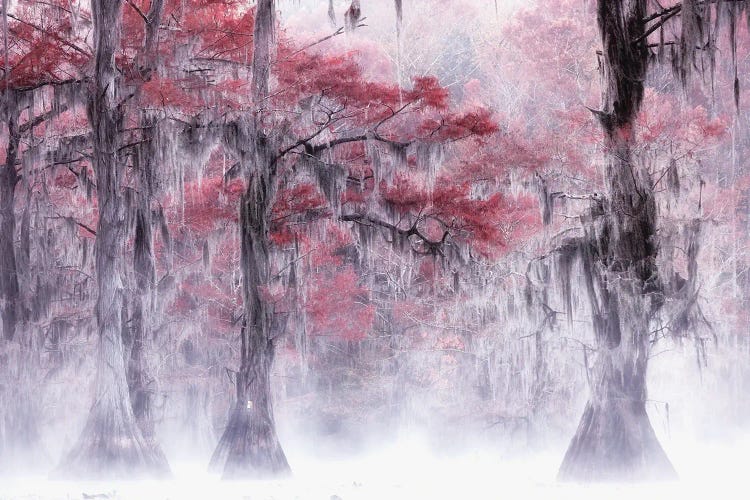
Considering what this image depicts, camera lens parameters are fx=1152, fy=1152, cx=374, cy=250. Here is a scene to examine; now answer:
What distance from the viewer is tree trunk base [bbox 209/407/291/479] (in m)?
15.9

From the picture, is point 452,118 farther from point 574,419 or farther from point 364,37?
point 364,37

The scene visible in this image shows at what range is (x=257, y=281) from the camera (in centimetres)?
1698

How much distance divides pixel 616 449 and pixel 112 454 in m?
6.65

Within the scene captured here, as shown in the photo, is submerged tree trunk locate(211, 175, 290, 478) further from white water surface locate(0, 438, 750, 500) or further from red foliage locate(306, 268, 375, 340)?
red foliage locate(306, 268, 375, 340)

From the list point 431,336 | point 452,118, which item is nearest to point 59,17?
point 452,118

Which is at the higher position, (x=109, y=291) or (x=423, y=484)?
(x=109, y=291)

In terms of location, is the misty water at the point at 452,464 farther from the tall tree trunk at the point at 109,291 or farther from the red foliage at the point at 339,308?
the red foliage at the point at 339,308

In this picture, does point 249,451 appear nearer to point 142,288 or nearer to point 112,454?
point 112,454

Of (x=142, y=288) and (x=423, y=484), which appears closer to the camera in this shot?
(x=423, y=484)

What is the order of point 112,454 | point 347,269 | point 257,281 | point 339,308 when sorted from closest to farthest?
point 112,454, point 257,281, point 339,308, point 347,269

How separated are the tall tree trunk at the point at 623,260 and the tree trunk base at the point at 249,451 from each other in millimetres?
4011

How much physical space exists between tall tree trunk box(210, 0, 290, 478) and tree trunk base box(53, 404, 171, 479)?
3.77 feet

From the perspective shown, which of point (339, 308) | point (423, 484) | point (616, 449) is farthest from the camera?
point (339, 308)

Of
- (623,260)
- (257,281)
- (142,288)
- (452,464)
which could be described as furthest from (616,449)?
(452,464)
